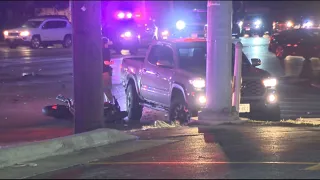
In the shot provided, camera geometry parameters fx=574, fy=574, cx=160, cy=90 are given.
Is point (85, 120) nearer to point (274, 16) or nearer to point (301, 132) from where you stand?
point (301, 132)

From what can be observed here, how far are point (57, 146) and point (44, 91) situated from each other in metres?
9.56

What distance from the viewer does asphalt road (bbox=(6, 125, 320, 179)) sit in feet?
22.9

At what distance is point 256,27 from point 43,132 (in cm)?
4030

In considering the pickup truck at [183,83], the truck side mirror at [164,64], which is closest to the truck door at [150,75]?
the pickup truck at [183,83]

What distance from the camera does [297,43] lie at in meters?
30.0

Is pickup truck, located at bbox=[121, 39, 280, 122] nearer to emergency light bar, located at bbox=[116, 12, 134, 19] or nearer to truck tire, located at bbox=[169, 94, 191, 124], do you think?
truck tire, located at bbox=[169, 94, 191, 124]

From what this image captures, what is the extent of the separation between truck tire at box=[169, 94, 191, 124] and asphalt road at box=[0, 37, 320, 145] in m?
1.74

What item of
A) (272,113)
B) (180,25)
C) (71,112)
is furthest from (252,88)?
(180,25)

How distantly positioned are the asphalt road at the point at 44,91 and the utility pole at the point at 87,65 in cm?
186

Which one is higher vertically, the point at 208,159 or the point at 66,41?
the point at 66,41

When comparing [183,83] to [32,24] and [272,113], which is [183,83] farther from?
[32,24]

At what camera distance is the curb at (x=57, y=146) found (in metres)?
7.89

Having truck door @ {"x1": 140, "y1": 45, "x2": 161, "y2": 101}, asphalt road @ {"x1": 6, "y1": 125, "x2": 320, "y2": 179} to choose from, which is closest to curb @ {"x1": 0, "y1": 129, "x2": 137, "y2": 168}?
asphalt road @ {"x1": 6, "y1": 125, "x2": 320, "y2": 179}

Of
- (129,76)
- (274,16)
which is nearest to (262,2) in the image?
(274,16)
